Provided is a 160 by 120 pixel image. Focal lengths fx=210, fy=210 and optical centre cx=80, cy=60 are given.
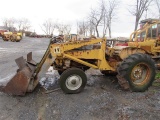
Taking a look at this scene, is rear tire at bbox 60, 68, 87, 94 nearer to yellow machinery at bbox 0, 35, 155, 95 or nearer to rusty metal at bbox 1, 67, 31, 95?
yellow machinery at bbox 0, 35, 155, 95

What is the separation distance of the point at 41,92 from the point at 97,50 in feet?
6.48

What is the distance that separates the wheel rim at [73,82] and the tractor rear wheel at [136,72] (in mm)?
1134

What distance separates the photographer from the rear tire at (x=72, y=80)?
5.63 metres

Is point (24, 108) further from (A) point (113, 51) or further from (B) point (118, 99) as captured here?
(A) point (113, 51)

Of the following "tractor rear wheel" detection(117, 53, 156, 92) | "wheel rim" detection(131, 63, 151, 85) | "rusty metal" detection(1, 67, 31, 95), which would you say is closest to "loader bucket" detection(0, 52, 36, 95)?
"rusty metal" detection(1, 67, 31, 95)

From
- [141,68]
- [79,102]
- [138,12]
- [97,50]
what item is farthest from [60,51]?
[138,12]

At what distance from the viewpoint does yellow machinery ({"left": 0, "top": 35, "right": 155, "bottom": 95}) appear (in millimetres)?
5691

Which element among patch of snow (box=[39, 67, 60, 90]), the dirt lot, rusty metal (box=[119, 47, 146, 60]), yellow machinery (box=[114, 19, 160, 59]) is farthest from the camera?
yellow machinery (box=[114, 19, 160, 59])

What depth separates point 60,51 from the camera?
576 cm

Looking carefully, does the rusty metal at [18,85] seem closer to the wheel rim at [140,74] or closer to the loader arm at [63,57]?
the loader arm at [63,57]

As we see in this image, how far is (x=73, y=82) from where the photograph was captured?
5719 millimetres

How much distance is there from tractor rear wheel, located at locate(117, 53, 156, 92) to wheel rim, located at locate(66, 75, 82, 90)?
1134mm

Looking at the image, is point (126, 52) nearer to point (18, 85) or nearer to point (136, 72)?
point (136, 72)

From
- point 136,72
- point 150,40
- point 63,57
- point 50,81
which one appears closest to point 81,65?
point 63,57
